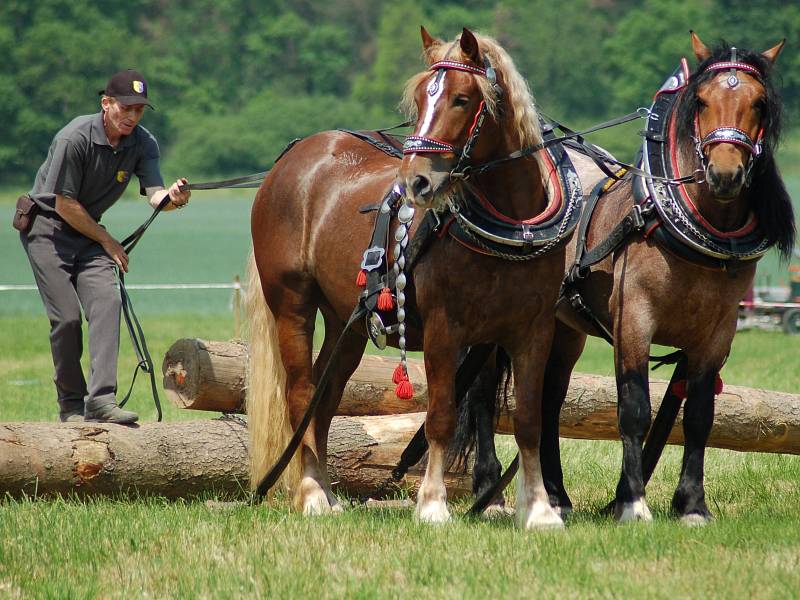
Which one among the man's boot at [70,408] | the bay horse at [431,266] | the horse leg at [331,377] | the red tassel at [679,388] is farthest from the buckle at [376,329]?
the man's boot at [70,408]

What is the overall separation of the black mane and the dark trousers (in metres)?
3.13

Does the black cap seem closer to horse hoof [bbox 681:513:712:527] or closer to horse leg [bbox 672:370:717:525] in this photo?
horse leg [bbox 672:370:717:525]

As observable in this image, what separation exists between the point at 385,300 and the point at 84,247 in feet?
7.03

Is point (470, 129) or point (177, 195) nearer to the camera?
point (470, 129)

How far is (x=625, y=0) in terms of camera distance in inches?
3059

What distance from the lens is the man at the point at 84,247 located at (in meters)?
6.89

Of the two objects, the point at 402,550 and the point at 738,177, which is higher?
the point at 738,177

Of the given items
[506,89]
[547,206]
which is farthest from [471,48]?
[547,206]

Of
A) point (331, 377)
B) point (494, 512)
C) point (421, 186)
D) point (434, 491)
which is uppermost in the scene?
point (421, 186)

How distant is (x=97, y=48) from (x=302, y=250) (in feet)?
200

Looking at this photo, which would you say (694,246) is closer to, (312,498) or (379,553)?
(379,553)

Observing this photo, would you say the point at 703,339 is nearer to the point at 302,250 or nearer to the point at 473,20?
the point at 302,250

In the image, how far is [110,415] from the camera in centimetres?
675

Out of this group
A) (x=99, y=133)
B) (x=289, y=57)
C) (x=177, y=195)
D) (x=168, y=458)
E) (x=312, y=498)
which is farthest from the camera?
(x=289, y=57)
